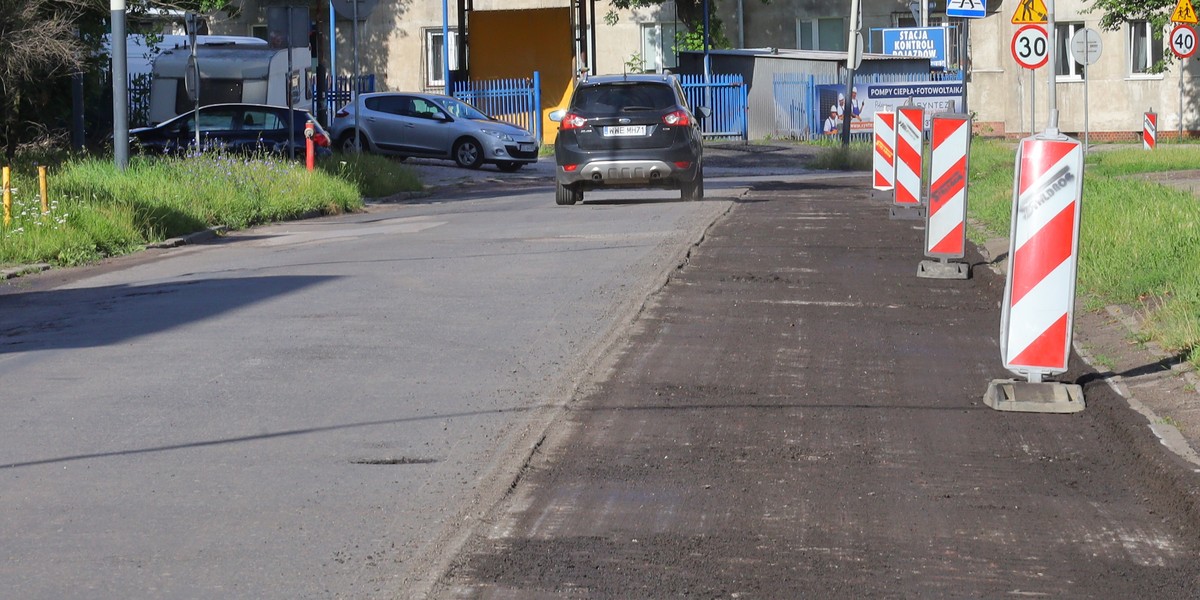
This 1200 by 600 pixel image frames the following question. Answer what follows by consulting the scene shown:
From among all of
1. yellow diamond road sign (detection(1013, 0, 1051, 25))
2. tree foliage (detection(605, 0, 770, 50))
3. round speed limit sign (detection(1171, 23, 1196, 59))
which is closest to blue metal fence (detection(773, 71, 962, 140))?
tree foliage (detection(605, 0, 770, 50))

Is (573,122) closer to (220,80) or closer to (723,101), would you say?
(220,80)

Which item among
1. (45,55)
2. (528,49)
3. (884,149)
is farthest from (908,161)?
(528,49)

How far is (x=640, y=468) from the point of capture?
6.28 metres

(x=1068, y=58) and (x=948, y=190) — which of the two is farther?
(x=1068, y=58)

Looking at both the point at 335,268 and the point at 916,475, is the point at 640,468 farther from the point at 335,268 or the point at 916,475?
the point at 335,268

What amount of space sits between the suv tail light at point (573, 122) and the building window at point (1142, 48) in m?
28.7

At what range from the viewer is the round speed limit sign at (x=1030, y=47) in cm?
2303

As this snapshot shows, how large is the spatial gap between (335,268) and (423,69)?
4204 centimetres

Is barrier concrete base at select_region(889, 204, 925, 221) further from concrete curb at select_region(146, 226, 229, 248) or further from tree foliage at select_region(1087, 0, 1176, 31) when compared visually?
tree foliage at select_region(1087, 0, 1176, 31)

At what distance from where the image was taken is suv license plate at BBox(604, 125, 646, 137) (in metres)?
20.4

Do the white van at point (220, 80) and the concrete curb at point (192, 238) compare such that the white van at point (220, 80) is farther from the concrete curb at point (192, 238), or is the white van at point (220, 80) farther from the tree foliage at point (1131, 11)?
the tree foliage at point (1131, 11)

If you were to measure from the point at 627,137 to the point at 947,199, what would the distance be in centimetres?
838

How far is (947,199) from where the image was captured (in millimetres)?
12484

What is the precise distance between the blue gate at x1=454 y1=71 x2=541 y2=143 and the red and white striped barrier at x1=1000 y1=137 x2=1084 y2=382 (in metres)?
33.4
